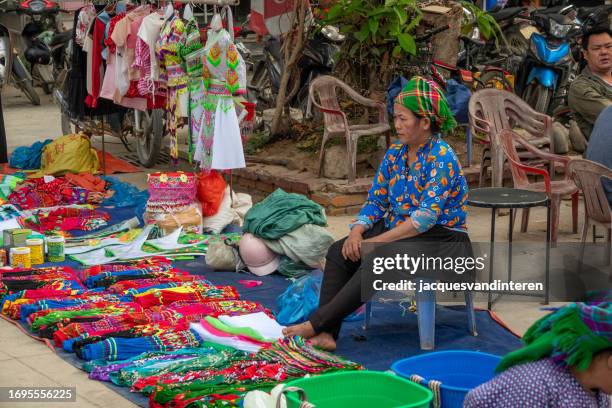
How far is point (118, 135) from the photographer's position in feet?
33.4

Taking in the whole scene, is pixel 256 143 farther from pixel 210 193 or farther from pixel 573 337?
pixel 573 337

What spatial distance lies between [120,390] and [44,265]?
2.26m

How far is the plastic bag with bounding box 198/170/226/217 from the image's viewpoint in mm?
7336

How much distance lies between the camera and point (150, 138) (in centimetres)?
959

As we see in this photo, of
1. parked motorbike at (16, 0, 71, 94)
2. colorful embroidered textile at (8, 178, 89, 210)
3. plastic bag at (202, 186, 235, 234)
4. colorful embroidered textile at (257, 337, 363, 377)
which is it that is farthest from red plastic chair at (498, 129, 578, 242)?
parked motorbike at (16, 0, 71, 94)

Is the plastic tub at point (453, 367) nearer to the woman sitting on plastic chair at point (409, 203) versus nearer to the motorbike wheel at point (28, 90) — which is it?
the woman sitting on plastic chair at point (409, 203)

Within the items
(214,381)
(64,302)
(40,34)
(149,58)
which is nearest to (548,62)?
(149,58)

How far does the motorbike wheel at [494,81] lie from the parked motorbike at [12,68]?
222 inches

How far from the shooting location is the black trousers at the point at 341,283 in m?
4.83

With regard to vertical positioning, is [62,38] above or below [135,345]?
above

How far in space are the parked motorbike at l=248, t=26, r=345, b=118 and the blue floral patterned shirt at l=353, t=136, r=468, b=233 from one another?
3925 mm

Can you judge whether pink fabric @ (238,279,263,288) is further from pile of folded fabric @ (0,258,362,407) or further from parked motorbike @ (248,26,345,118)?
parked motorbike @ (248,26,345,118)

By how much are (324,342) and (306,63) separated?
5.25 m

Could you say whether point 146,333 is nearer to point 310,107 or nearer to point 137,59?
point 137,59
